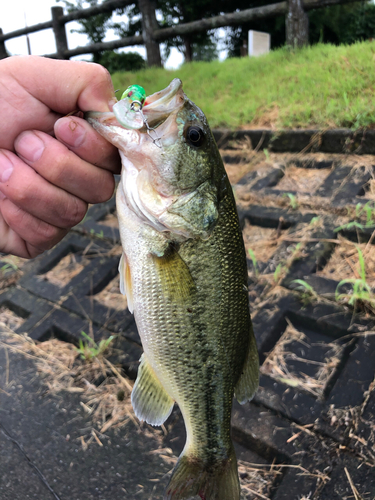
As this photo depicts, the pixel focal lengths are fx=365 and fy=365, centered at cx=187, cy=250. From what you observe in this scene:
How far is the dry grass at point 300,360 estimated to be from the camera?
2098mm

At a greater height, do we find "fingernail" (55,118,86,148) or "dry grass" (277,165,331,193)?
"fingernail" (55,118,86,148)

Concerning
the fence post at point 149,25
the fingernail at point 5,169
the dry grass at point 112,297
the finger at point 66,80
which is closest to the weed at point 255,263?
the dry grass at point 112,297

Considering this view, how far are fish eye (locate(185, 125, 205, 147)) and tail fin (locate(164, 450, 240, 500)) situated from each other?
121 centimetres

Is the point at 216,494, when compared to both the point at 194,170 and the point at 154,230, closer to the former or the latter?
the point at 154,230

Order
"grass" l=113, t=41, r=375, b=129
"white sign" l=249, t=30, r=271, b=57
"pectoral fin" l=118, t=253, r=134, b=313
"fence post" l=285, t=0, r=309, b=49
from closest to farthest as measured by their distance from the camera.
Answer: "pectoral fin" l=118, t=253, r=134, b=313 → "grass" l=113, t=41, r=375, b=129 → "fence post" l=285, t=0, r=309, b=49 → "white sign" l=249, t=30, r=271, b=57

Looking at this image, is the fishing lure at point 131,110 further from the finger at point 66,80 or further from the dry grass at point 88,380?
the dry grass at point 88,380

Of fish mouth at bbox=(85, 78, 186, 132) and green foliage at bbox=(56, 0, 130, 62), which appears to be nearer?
fish mouth at bbox=(85, 78, 186, 132)

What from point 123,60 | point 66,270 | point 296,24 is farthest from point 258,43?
point 123,60

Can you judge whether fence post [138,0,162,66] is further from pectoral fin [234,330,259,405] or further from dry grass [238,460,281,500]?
dry grass [238,460,281,500]

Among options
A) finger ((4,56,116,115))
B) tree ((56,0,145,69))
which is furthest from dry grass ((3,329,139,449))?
tree ((56,0,145,69))

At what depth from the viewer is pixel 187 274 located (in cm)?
133

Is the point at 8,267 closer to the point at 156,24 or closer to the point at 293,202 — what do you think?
the point at 293,202

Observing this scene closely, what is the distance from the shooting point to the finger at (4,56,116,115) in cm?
130

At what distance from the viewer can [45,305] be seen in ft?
10.5
